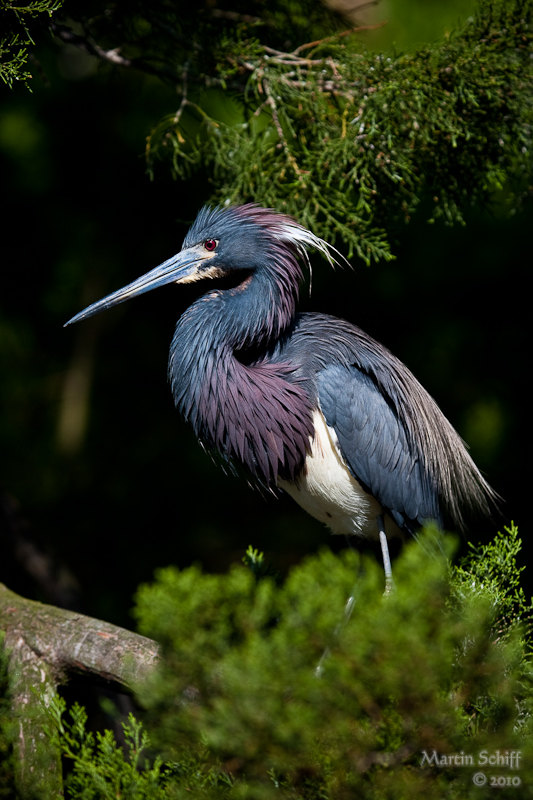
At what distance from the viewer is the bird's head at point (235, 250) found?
2434 mm

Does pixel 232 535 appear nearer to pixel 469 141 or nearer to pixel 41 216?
pixel 41 216

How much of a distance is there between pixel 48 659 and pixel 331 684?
3.89 feet

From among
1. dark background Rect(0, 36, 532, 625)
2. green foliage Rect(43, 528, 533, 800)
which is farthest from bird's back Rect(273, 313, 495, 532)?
dark background Rect(0, 36, 532, 625)

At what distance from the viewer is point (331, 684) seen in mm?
1330

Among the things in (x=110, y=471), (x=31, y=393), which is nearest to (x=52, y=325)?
(x=31, y=393)

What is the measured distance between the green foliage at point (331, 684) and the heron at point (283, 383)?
100cm

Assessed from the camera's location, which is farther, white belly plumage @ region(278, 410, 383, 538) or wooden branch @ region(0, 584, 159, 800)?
white belly plumage @ region(278, 410, 383, 538)

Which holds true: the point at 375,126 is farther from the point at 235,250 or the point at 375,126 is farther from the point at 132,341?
the point at 132,341

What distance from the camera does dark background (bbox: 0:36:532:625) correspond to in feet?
16.1

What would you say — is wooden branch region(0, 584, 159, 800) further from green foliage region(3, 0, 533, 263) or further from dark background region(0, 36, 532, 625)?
dark background region(0, 36, 532, 625)

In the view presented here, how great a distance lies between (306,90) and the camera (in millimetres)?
2564

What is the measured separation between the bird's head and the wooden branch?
0.83m

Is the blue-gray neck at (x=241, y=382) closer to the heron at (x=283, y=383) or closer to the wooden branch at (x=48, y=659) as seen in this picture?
the heron at (x=283, y=383)

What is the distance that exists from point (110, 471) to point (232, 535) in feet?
2.86
